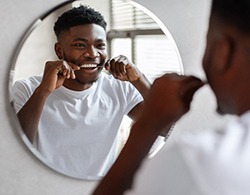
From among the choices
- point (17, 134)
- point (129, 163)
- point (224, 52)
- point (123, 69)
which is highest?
point (224, 52)

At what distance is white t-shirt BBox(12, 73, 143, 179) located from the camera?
3.38 ft

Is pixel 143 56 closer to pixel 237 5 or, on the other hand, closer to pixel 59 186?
pixel 59 186

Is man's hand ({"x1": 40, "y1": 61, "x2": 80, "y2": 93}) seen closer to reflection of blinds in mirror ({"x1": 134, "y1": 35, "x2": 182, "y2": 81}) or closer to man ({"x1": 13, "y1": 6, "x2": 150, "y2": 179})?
man ({"x1": 13, "y1": 6, "x2": 150, "y2": 179})

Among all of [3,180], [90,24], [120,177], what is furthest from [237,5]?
[3,180]

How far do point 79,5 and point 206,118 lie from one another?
469 mm

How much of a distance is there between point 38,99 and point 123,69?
225mm

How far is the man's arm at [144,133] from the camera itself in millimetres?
476

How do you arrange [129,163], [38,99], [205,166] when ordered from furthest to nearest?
[38,99], [129,163], [205,166]

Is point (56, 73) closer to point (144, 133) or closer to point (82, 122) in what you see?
point (82, 122)

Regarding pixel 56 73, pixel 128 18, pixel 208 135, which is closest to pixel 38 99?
pixel 56 73

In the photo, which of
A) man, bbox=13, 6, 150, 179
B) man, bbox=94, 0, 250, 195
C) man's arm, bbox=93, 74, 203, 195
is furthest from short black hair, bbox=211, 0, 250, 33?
man, bbox=13, 6, 150, 179

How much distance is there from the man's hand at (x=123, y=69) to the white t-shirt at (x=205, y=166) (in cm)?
70

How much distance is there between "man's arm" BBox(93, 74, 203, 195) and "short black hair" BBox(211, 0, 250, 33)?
4.5 inches

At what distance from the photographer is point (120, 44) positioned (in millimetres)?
1098
